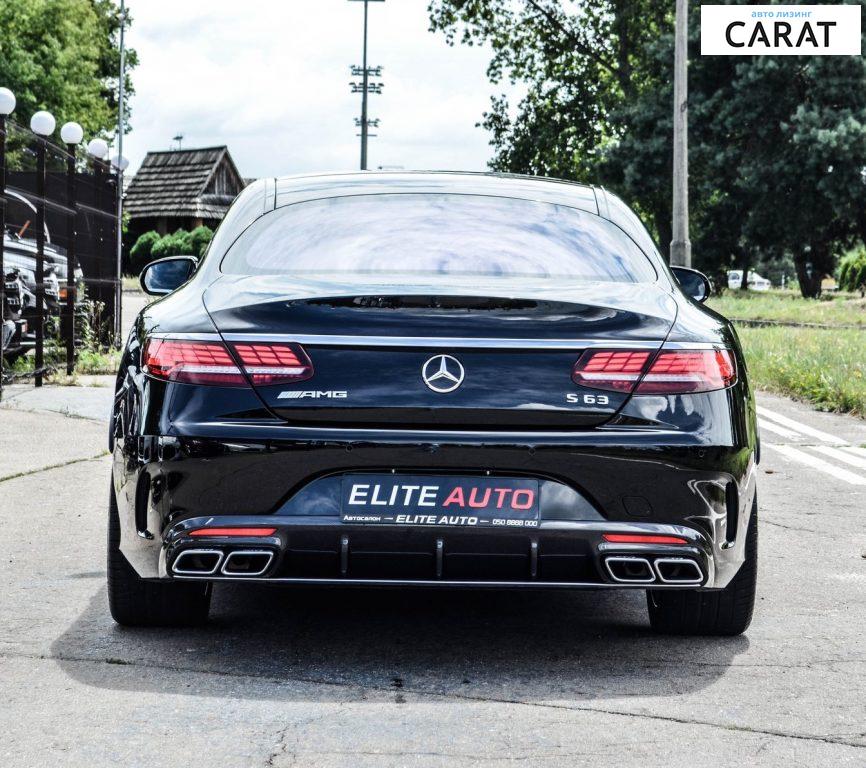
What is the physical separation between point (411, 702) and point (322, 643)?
Result: 701 mm

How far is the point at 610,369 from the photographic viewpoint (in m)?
3.90

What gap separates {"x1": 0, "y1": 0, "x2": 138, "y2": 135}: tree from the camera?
1960 inches

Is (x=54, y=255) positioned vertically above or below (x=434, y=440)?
above

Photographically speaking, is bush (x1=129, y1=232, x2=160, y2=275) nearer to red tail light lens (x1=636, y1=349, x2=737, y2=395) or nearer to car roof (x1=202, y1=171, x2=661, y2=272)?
car roof (x1=202, y1=171, x2=661, y2=272)

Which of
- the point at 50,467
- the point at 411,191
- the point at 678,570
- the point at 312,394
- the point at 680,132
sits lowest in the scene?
the point at 50,467

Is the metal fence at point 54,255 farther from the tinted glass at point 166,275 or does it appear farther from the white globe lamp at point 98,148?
the tinted glass at point 166,275

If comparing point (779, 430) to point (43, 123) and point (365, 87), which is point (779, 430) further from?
point (365, 87)

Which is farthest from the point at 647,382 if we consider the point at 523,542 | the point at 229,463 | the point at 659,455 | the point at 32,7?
the point at 32,7

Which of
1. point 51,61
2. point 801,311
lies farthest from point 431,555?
point 51,61

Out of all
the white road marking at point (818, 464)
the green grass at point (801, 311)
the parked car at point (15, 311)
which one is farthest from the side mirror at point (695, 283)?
the green grass at point (801, 311)

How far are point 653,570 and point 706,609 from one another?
645 mm

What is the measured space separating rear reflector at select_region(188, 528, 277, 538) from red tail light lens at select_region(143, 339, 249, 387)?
396mm

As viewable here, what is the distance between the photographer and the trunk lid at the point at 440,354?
385 cm

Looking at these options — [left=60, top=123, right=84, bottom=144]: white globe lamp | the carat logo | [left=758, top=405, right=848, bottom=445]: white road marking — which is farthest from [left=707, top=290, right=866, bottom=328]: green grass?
[left=60, top=123, right=84, bottom=144]: white globe lamp
